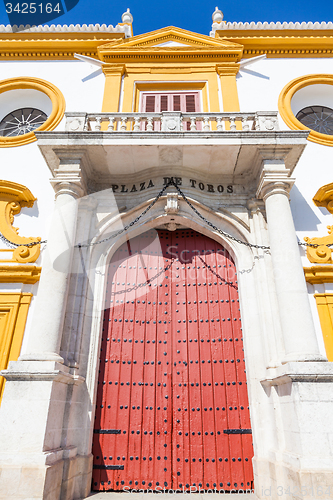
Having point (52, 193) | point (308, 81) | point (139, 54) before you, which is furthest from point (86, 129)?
point (308, 81)

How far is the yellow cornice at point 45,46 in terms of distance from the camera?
8883 mm

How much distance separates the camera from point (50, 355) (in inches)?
188

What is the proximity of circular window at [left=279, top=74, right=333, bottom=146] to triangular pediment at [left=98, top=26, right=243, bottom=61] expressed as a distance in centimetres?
161

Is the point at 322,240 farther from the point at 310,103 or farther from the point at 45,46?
the point at 45,46

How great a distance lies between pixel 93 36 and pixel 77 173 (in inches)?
206

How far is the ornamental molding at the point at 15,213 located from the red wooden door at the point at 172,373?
5.00 feet

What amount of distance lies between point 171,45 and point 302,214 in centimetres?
573

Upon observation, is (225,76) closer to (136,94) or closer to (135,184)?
(136,94)

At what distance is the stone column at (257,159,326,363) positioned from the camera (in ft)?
15.7

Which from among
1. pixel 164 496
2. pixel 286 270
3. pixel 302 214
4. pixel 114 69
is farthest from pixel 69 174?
pixel 164 496

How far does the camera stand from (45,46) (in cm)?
887

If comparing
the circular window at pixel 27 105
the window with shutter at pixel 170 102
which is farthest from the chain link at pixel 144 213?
the circular window at pixel 27 105

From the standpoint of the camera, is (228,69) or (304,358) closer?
(304,358)

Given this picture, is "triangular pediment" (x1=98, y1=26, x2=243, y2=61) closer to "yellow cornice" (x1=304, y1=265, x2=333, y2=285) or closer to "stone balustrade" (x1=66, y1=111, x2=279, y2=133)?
"stone balustrade" (x1=66, y1=111, x2=279, y2=133)
